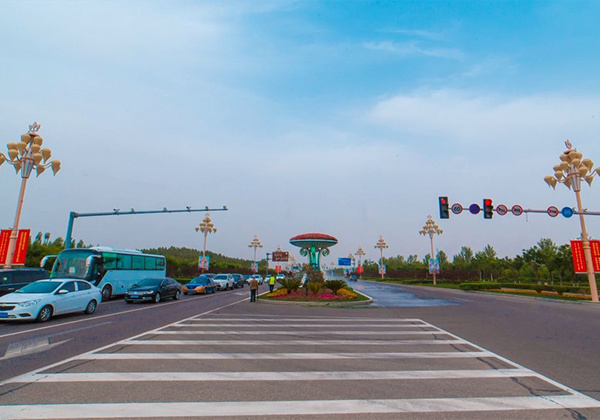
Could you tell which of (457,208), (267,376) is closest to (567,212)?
(457,208)

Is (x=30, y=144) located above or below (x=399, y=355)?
above

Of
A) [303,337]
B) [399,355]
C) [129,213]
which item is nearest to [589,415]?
[399,355]

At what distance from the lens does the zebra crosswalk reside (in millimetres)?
4656

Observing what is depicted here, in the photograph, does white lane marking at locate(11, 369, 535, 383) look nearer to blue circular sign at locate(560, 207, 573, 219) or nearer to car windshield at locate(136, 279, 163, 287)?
car windshield at locate(136, 279, 163, 287)

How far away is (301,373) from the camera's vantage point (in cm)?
638

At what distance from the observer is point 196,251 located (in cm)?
13875

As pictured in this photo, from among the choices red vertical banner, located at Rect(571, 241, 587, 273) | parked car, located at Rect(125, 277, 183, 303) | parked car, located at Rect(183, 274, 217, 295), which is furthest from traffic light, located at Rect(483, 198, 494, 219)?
parked car, located at Rect(183, 274, 217, 295)

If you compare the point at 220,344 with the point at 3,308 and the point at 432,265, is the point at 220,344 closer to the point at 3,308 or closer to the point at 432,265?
the point at 3,308

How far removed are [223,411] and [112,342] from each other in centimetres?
586

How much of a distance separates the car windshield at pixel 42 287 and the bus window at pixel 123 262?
34.7 feet

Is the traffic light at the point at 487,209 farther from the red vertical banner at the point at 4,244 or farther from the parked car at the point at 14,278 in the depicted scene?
the red vertical banner at the point at 4,244

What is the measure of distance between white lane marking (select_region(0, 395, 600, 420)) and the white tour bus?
1908cm

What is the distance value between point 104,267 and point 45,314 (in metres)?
10.4

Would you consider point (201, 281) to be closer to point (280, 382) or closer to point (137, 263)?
point (137, 263)
